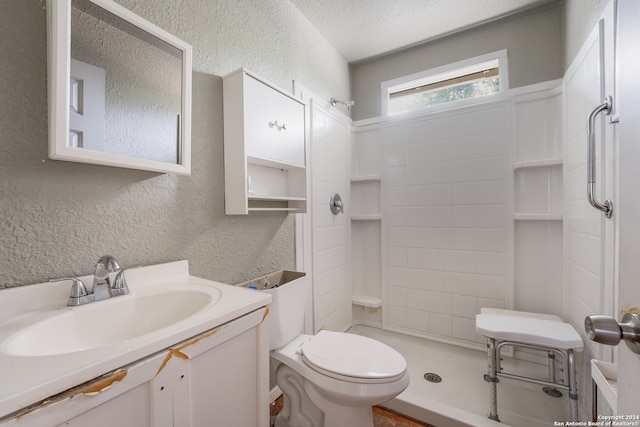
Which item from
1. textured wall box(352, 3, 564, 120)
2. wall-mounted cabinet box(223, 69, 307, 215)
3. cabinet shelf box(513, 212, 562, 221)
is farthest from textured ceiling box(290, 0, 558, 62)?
cabinet shelf box(513, 212, 562, 221)

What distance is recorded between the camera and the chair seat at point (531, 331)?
135 centimetres

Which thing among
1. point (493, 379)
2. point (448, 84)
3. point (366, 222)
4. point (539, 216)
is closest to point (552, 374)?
point (493, 379)

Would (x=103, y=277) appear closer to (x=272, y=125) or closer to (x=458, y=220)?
(x=272, y=125)

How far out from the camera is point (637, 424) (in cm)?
40

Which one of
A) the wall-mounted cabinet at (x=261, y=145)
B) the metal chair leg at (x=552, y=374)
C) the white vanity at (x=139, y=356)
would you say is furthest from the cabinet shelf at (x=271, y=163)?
the metal chair leg at (x=552, y=374)

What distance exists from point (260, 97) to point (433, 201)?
1602 millimetres

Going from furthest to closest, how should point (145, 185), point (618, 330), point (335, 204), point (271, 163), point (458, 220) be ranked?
1. point (335, 204)
2. point (458, 220)
3. point (271, 163)
4. point (145, 185)
5. point (618, 330)

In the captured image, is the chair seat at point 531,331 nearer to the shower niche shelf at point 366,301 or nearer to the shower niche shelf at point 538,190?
the shower niche shelf at point 538,190

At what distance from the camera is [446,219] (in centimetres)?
217

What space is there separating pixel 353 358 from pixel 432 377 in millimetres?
980

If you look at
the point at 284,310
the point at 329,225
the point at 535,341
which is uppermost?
the point at 329,225

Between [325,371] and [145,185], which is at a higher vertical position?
[145,185]

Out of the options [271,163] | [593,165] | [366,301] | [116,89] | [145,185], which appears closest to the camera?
[116,89]

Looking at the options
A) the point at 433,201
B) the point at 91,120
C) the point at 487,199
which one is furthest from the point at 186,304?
the point at 487,199
